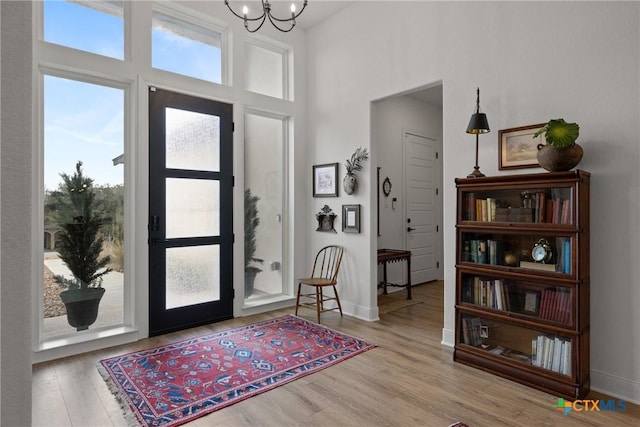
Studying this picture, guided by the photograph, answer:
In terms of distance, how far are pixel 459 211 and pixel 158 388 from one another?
2.73 meters

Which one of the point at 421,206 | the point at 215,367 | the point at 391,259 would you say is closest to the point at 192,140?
the point at 215,367

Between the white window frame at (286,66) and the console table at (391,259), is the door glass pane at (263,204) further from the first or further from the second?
the console table at (391,259)

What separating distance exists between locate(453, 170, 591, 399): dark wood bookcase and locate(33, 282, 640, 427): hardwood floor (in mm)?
182

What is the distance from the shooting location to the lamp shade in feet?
9.71

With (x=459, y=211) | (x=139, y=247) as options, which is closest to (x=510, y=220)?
(x=459, y=211)

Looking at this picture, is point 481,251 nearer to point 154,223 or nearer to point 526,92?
point 526,92

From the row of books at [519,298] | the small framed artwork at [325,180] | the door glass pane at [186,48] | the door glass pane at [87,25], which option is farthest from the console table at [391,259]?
the door glass pane at [87,25]

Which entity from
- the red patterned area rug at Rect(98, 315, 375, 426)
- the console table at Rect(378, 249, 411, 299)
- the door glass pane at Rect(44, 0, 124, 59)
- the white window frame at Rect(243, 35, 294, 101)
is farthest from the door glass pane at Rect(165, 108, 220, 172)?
the console table at Rect(378, 249, 411, 299)

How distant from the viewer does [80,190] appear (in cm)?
339

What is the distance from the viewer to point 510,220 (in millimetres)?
2836

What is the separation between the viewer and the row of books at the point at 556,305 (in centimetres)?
252

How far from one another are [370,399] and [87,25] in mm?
4076

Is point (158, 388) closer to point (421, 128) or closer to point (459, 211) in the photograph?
point (459, 211)

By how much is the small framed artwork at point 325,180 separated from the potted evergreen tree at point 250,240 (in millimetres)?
829
